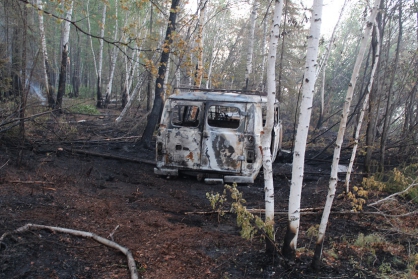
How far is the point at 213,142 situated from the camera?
22.6 ft

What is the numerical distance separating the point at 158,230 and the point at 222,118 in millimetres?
4230

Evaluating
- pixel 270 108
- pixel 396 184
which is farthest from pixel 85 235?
pixel 396 184

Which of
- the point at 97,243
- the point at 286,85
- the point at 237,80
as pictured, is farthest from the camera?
the point at 237,80

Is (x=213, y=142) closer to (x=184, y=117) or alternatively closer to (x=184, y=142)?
(x=184, y=142)

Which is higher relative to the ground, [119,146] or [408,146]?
[408,146]

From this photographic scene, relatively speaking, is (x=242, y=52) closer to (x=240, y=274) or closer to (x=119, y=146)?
(x=119, y=146)

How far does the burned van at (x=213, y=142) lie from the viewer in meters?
6.76

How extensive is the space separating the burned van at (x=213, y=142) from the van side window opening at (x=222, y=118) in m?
0.89

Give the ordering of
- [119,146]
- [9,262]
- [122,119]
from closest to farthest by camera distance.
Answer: [9,262], [119,146], [122,119]

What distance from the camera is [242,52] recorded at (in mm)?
27688

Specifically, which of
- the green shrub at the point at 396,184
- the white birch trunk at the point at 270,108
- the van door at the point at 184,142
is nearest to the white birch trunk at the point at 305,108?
the white birch trunk at the point at 270,108

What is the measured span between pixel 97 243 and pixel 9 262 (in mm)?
946

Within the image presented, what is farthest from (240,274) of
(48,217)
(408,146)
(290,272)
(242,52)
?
(242,52)

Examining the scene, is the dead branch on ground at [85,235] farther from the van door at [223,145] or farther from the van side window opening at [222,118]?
the van side window opening at [222,118]
